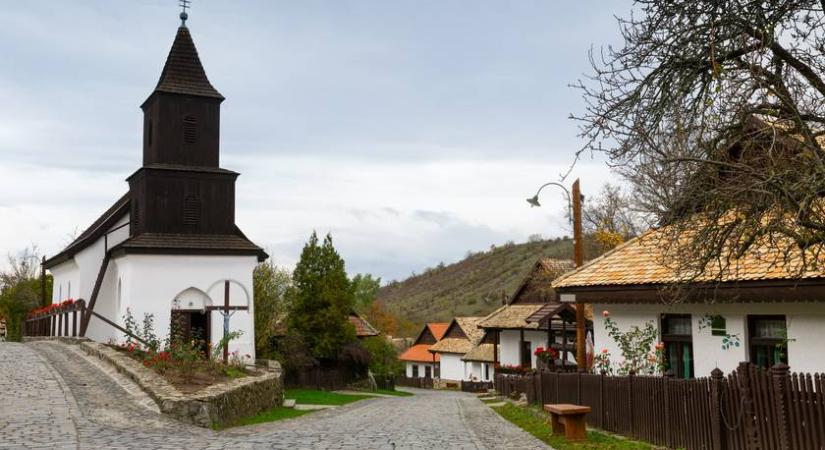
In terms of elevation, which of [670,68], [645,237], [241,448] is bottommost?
[241,448]

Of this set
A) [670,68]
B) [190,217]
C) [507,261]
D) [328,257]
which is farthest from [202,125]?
[507,261]

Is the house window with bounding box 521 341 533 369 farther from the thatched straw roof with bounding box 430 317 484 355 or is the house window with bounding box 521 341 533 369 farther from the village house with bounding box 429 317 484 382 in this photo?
the thatched straw roof with bounding box 430 317 484 355

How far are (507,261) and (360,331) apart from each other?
2663 inches

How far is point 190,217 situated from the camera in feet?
102

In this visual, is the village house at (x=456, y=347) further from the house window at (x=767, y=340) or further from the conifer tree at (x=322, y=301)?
the house window at (x=767, y=340)

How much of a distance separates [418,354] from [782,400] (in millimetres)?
59529

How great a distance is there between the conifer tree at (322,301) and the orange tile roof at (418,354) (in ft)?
83.1

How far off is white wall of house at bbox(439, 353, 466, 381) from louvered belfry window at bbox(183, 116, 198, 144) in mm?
32034

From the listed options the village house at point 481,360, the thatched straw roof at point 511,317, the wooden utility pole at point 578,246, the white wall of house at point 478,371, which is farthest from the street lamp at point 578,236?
the white wall of house at point 478,371

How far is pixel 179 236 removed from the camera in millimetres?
30438

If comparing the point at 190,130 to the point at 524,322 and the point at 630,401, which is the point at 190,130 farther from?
the point at 630,401

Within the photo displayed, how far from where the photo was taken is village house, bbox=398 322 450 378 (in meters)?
66.7

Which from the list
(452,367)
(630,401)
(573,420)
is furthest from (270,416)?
(452,367)

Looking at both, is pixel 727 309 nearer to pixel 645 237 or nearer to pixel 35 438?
pixel 645 237
